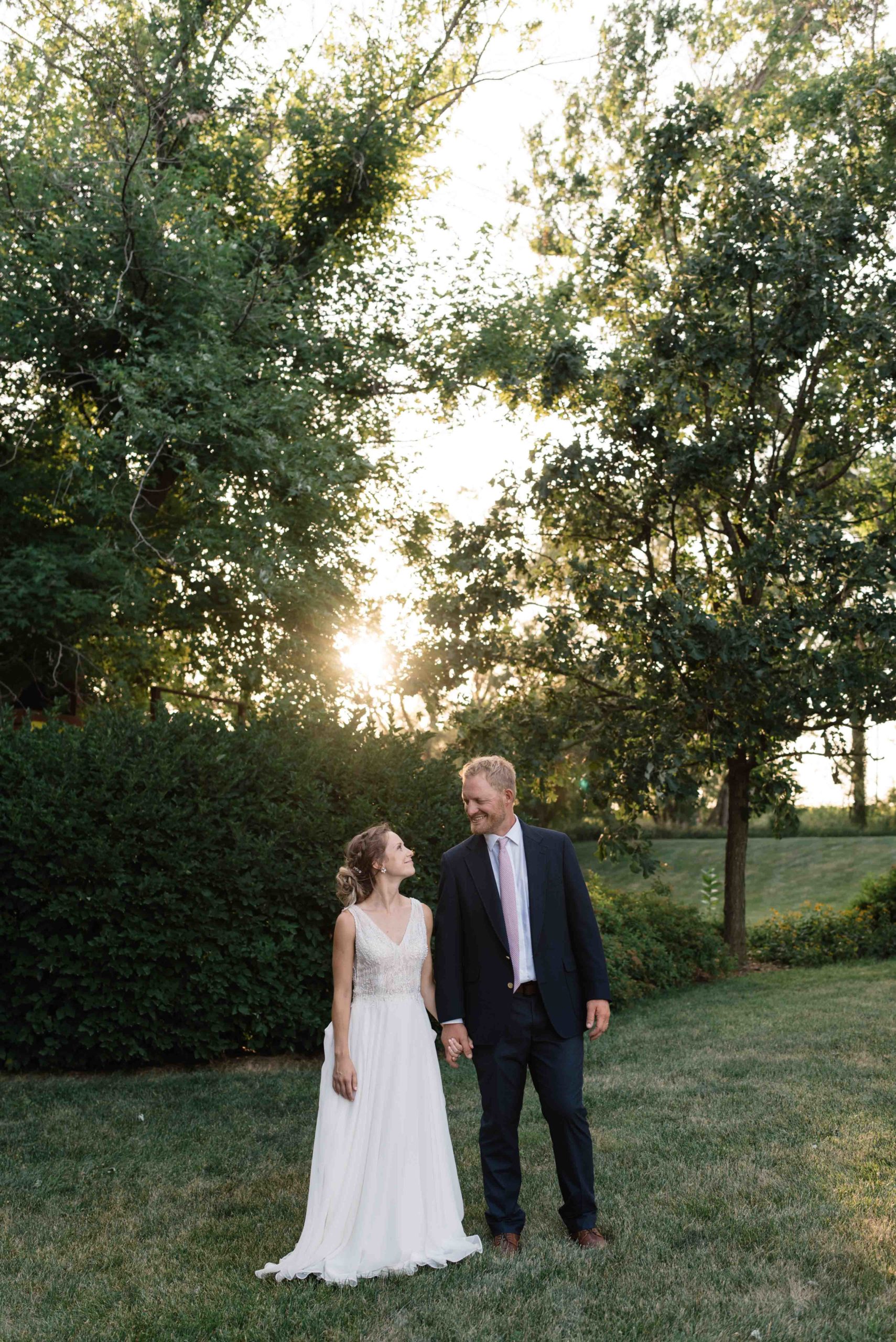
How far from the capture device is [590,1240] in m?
4.83

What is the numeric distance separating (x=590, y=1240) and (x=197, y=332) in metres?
12.3

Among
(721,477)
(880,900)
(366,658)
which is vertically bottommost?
(880,900)

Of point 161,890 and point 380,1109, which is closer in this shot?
point 380,1109

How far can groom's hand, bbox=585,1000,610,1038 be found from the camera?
485cm

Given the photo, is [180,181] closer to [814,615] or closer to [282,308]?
[282,308]

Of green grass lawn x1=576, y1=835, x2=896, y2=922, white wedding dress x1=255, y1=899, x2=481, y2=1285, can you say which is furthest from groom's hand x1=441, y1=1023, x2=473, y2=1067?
green grass lawn x1=576, y1=835, x2=896, y2=922

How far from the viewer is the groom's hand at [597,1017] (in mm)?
4852

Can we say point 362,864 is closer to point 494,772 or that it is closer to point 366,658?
point 494,772

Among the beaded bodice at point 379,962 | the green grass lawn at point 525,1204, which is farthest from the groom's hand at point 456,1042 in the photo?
Result: the green grass lawn at point 525,1204

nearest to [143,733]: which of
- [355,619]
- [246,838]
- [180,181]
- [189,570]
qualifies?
[246,838]

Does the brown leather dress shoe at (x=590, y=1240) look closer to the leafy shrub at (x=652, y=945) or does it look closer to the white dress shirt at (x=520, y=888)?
the white dress shirt at (x=520, y=888)

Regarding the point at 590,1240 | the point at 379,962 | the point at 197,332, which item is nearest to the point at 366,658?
the point at 197,332

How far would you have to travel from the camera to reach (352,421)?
18.1 meters

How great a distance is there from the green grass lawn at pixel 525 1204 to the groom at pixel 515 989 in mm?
335
